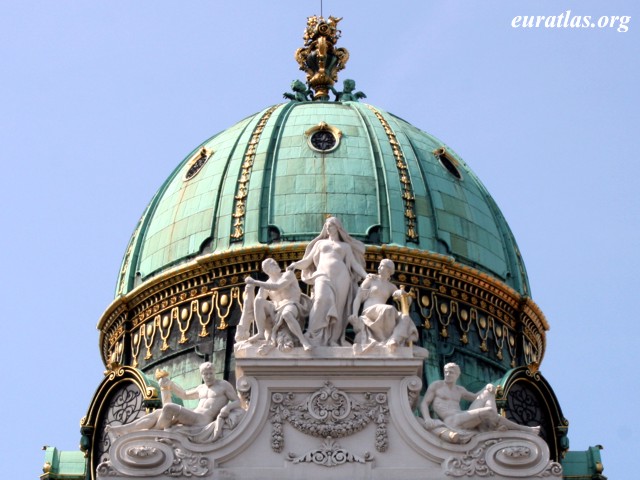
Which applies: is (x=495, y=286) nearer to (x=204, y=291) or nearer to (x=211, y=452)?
(x=204, y=291)

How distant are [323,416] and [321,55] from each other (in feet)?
48.9

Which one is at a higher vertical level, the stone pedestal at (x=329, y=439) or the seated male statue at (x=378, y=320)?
the seated male statue at (x=378, y=320)

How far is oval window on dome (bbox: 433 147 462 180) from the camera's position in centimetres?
4766

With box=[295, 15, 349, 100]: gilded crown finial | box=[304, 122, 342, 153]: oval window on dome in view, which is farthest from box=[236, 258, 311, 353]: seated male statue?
box=[295, 15, 349, 100]: gilded crown finial

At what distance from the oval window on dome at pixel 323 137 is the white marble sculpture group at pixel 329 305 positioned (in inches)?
291

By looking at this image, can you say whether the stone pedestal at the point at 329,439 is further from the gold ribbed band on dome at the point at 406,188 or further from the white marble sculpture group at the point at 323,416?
the gold ribbed band on dome at the point at 406,188

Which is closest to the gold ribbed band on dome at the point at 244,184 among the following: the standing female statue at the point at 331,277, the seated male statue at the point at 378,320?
the standing female statue at the point at 331,277

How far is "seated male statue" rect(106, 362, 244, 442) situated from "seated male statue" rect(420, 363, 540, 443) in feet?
9.98

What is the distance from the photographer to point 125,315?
153 ft

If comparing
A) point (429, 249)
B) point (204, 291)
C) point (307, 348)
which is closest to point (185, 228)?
point (204, 291)

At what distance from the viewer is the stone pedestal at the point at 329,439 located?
122ft

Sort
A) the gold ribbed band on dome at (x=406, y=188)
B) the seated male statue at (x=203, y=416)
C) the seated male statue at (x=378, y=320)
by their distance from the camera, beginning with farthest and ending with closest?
1. the gold ribbed band on dome at (x=406, y=188)
2. the seated male statue at (x=378, y=320)
3. the seated male statue at (x=203, y=416)

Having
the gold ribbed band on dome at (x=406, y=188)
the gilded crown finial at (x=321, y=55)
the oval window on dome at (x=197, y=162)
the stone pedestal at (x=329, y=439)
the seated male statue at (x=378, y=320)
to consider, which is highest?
the gilded crown finial at (x=321, y=55)

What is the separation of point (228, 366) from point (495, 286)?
221 inches
